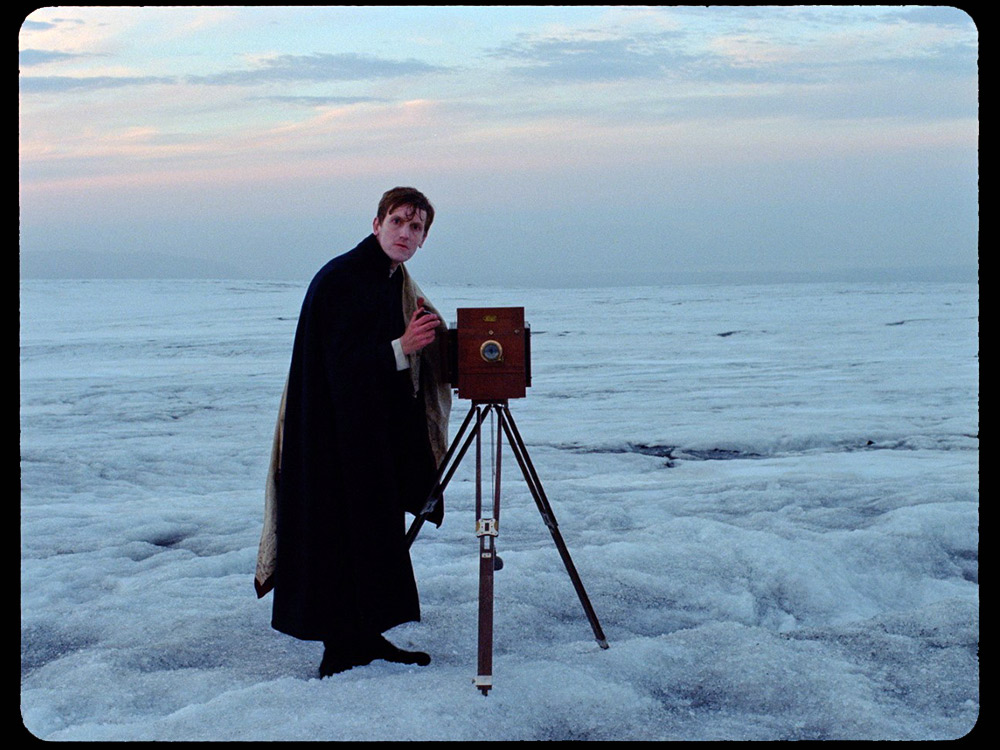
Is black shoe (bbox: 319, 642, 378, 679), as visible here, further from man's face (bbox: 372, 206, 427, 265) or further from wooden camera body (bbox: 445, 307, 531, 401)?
man's face (bbox: 372, 206, 427, 265)

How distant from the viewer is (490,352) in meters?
3.14

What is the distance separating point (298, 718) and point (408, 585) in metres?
0.58

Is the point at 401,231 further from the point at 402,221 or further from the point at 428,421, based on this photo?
the point at 428,421

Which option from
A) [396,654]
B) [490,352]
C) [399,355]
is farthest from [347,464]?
[396,654]

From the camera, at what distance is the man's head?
3174 mm

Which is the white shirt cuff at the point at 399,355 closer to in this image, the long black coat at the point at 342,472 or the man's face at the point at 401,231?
the long black coat at the point at 342,472

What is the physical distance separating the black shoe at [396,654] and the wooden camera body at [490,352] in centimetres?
91

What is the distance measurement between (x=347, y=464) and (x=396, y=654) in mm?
699

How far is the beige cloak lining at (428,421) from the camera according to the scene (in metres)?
3.32

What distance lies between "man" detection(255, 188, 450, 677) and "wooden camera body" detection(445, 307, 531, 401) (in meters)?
0.12

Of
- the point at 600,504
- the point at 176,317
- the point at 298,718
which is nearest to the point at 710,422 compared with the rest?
the point at 600,504

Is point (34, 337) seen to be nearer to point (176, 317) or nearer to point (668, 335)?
→ point (176, 317)

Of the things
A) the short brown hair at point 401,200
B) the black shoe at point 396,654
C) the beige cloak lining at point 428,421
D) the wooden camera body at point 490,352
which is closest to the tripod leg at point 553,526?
the wooden camera body at point 490,352

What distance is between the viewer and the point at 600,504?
539 centimetres
